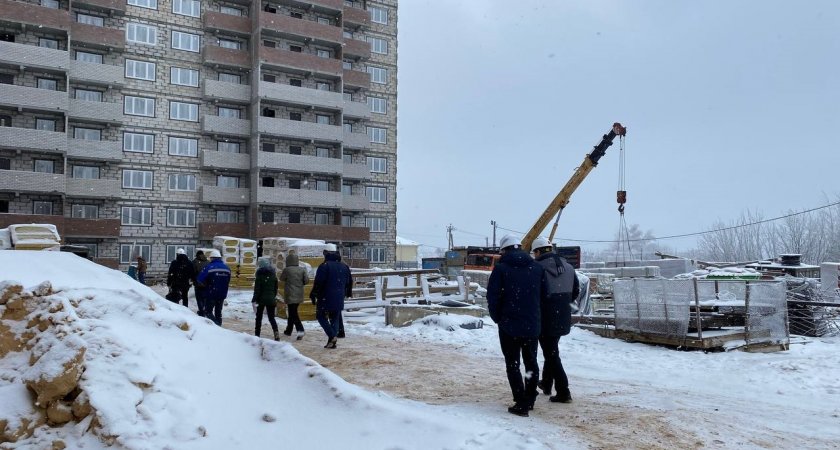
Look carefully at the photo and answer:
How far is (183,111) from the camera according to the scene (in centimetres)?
3759

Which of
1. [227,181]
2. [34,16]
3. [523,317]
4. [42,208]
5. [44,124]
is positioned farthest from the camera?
[227,181]

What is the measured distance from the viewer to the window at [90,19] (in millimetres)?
34938

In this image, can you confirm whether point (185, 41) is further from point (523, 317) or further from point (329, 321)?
point (523, 317)

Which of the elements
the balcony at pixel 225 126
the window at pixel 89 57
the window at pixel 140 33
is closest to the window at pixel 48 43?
the window at pixel 89 57

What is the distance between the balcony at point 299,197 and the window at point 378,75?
10405 mm

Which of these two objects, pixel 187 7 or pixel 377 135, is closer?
pixel 187 7

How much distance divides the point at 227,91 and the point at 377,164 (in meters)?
12.2

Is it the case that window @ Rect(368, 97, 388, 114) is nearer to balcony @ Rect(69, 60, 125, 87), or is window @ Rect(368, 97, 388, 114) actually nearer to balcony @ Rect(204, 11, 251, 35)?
balcony @ Rect(204, 11, 251, 35)

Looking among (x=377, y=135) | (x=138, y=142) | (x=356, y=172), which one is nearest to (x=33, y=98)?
(x=138, y=142)

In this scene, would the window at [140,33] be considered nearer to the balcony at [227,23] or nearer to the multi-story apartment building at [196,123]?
the multi-story apartment building at [196,123]

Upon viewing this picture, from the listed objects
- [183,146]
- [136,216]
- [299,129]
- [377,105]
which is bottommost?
[136,216]

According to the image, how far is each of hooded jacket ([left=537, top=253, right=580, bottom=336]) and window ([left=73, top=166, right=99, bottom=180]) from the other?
1368 inches

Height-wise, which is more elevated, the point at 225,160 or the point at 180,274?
the point at 225,160

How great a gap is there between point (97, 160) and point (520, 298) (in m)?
35.5
